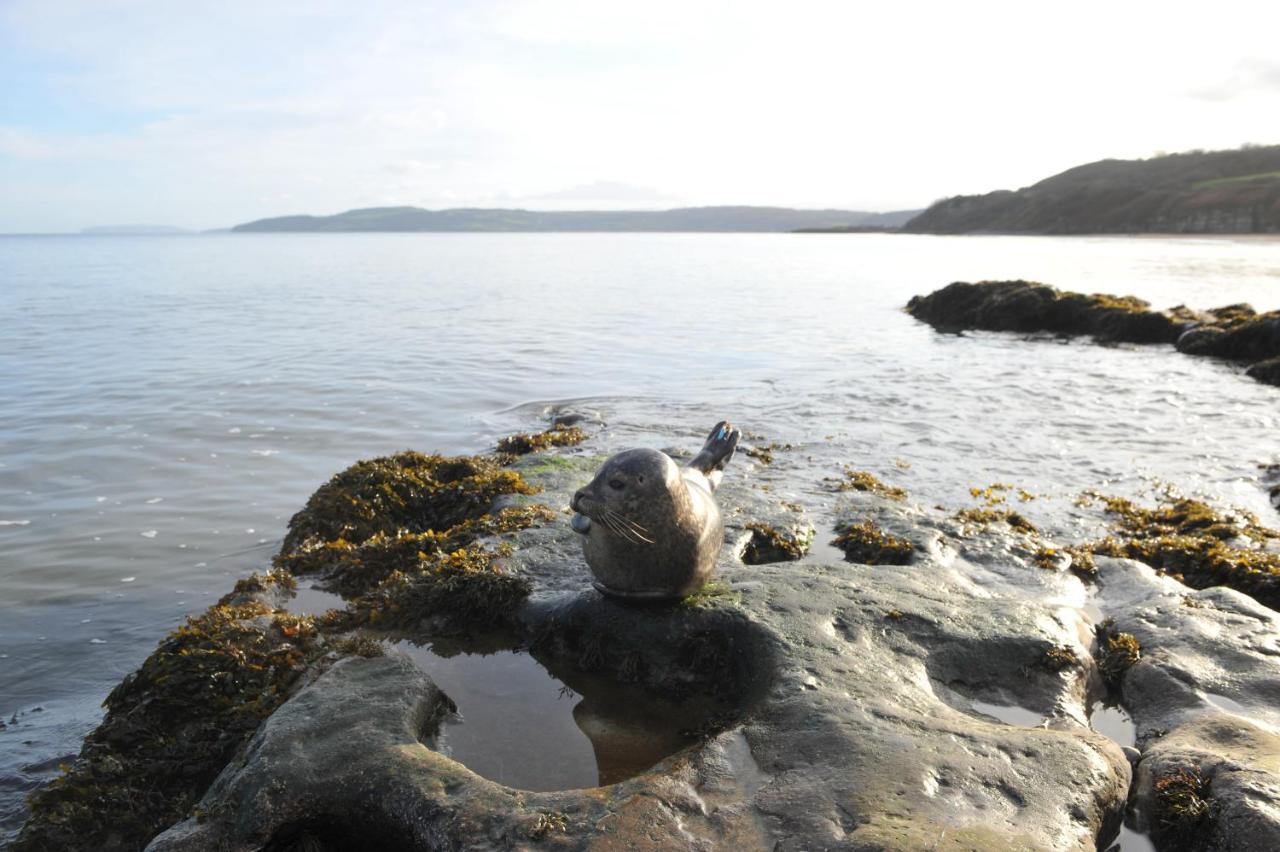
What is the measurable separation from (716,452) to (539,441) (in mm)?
5408

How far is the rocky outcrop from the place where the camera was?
19.8 metres

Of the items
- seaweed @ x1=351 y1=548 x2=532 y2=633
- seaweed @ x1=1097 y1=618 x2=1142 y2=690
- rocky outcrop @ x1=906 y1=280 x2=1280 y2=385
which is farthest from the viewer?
rocky outcrop @ x1=906 y1=280 x2=1280 y2=385

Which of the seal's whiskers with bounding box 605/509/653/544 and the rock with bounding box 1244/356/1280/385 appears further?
the rock with bounding box 1244/356/1280/385

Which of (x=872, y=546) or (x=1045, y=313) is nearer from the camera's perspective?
(x=872, y=546)

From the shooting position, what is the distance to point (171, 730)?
505 centimetres

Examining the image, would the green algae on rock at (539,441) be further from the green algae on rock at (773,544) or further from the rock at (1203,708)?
the rock at (1203,708)

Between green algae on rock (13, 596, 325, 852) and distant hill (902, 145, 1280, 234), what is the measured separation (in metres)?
93.8

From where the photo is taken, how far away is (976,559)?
7723 millimetres

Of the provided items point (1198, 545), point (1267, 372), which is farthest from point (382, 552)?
point (1267, 372)

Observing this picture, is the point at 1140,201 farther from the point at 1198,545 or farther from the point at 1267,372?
the point at 1198,545

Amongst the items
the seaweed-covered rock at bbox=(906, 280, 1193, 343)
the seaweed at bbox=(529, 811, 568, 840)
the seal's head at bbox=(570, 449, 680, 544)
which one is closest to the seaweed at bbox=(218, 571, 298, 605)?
the seal's head at bbox=(570, 449, 680, 544)

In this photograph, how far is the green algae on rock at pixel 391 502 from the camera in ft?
28.6

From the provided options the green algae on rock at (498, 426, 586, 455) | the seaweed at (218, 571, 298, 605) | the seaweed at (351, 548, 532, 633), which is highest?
the seaweed at (351, 548, 532, 633)

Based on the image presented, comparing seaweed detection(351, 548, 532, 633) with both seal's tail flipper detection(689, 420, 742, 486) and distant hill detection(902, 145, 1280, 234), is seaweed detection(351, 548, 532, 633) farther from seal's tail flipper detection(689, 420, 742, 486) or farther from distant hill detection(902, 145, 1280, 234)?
distant hill detection(902, 145, 1280, 234)
